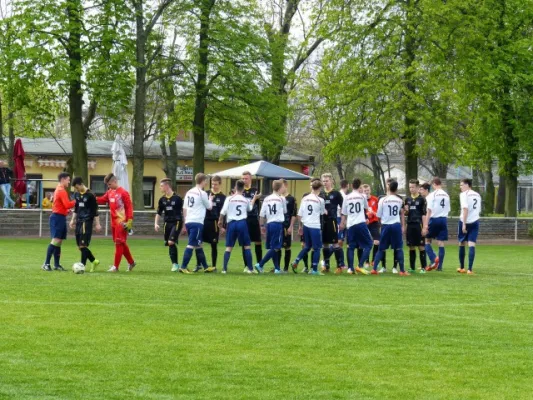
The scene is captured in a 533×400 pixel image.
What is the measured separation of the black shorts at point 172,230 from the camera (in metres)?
21.1

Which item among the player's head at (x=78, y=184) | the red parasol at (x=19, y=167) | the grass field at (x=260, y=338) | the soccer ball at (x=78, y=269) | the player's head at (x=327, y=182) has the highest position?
the red parasol at (x=19, y=167)

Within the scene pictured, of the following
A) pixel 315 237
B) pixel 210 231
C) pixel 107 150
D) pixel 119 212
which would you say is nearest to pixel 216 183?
pixel 210 231

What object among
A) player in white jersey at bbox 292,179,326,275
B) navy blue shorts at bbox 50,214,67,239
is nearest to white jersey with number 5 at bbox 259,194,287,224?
player in white jersey at bbox 292,179,326,275

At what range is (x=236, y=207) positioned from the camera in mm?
20844

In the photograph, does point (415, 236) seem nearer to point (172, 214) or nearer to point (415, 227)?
point (415, 227)

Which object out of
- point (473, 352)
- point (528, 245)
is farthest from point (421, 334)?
point (528, 245)

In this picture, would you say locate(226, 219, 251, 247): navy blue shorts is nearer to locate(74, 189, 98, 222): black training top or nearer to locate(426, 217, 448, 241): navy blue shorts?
locate(74, 189, 98, 222): black training top

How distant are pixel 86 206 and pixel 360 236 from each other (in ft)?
18.0

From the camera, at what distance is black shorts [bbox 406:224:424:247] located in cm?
2284

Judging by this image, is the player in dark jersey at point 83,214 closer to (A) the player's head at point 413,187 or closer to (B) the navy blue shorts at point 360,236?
(B) the navy blue shorts at point 360,236

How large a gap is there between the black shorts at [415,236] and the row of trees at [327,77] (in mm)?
19450

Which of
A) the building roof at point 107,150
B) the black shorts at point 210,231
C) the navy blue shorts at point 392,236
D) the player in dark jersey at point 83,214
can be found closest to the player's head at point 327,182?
the navy blue shorts at point 392,236

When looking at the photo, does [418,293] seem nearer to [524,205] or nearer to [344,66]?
[344,66]

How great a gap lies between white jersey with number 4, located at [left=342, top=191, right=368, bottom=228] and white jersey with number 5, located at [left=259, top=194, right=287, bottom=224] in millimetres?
1311
